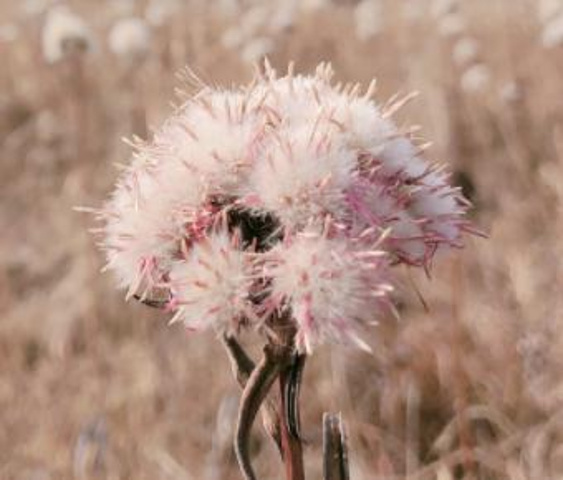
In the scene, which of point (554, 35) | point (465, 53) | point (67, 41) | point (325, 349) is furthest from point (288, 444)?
point (465, 53)

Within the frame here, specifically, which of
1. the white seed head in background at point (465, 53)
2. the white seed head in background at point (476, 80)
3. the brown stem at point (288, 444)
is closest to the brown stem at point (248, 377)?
the brown stem at point (288, 444)

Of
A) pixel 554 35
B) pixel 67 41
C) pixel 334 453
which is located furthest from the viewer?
pixel 554 35

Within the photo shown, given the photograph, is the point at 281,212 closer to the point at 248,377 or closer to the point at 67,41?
the point at 248,377

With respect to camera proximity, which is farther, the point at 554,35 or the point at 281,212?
the point at 554,35

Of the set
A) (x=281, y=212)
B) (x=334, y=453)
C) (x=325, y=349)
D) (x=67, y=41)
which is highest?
(x=67, y=41)

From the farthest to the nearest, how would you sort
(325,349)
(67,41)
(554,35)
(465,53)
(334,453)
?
1. (465,53)
2. (554,35)
3. (67,41)
4. (325,349)
5. (334,453)

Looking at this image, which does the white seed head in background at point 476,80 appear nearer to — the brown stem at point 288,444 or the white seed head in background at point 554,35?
the white seed head in background at point 554,35

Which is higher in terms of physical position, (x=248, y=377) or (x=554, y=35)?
(x=554, y=35)
